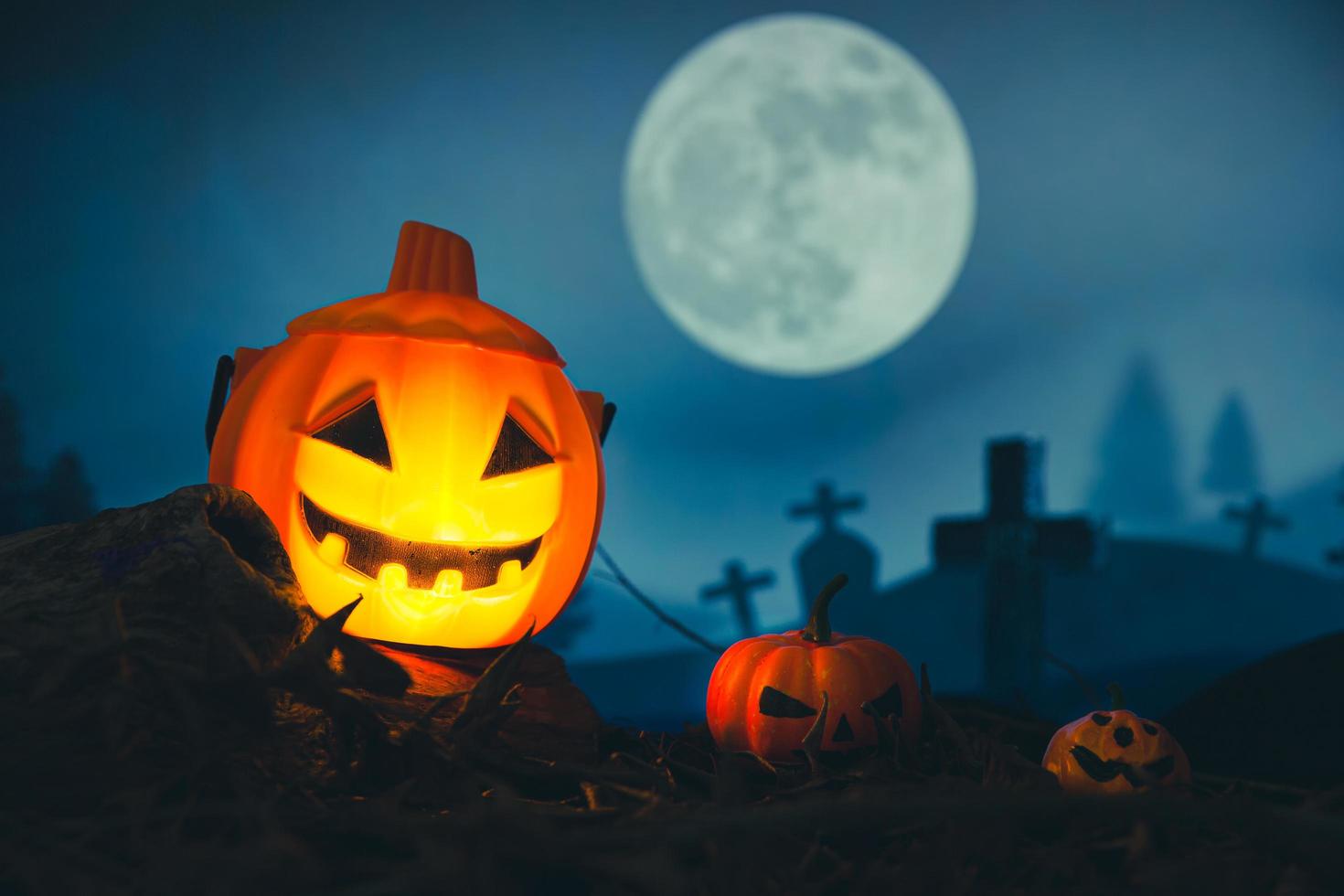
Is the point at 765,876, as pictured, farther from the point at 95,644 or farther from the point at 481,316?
the point at 481,316

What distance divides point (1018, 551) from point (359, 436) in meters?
3.81

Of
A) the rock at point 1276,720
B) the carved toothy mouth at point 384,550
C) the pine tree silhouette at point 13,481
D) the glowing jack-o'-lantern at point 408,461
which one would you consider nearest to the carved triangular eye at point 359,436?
the glowing jack-o'-lantern at point 408,461

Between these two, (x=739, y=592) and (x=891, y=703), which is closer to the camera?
(x=891, y=703)

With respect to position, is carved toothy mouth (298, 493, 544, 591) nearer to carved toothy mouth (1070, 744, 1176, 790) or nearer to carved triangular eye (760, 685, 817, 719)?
carved triangular eye (760, 685, 817, 719)

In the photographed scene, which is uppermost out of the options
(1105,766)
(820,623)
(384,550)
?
(384,550)

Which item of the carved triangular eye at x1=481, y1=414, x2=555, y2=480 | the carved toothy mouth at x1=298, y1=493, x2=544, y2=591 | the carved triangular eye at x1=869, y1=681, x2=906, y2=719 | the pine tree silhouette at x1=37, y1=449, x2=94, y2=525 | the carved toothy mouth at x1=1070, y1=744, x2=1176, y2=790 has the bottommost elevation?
the carved toothy mouth at x1=1070, y1=744, x2=1176, y2=790

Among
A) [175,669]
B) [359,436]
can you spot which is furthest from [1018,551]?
[175,669]

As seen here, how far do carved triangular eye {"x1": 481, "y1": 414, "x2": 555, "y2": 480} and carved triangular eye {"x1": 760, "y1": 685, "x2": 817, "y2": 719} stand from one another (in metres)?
0.88

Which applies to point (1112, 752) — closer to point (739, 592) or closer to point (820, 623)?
point (820, 623)

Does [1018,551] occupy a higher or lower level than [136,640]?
higher

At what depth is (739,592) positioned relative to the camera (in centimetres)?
839

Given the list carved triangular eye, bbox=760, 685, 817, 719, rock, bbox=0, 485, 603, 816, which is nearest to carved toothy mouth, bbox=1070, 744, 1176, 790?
carved triangular eye, bbox=760, 685, 817, 719

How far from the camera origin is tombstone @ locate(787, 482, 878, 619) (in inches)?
348

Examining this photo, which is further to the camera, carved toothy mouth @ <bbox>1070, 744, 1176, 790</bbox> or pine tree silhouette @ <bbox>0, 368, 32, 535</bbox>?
pine tree silhouette @ <bbox>0, 368, 32, 535</bbox>
